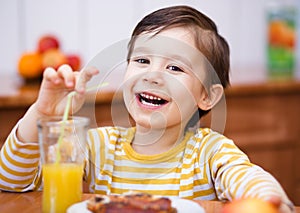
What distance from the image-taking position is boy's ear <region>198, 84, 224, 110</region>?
1356 millimetres

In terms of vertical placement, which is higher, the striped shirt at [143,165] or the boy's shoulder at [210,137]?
the boy's shoulder at [210,137]

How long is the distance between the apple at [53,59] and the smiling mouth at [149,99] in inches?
47.0

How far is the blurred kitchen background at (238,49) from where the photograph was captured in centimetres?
255

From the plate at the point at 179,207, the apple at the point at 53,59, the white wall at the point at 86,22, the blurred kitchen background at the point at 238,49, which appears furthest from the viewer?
the white wall at the point at 86,22

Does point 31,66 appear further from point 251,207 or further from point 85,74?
point 251,207

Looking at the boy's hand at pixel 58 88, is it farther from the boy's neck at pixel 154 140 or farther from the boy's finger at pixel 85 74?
the boy's neck at pixel 154 140

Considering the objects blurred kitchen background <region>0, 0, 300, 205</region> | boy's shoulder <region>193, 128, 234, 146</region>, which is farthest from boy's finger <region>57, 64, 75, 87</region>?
blurred kitchen background <region>0, 0, 300, 205</region>

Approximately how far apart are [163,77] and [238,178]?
0.27 meters

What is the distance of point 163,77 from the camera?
1189mm

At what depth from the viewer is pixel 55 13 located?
9.30 ft

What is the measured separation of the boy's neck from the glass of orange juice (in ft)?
1.20

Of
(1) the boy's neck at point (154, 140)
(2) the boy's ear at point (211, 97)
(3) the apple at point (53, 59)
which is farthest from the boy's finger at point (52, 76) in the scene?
(3) the apple at point (53, 59)

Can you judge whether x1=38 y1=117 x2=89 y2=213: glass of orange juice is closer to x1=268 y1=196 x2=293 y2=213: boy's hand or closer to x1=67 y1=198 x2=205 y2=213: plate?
x1=67 y1=198 x2=205 y2=213: plate

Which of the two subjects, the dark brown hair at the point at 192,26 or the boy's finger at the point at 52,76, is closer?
the boy's finger at the point at 52,76
